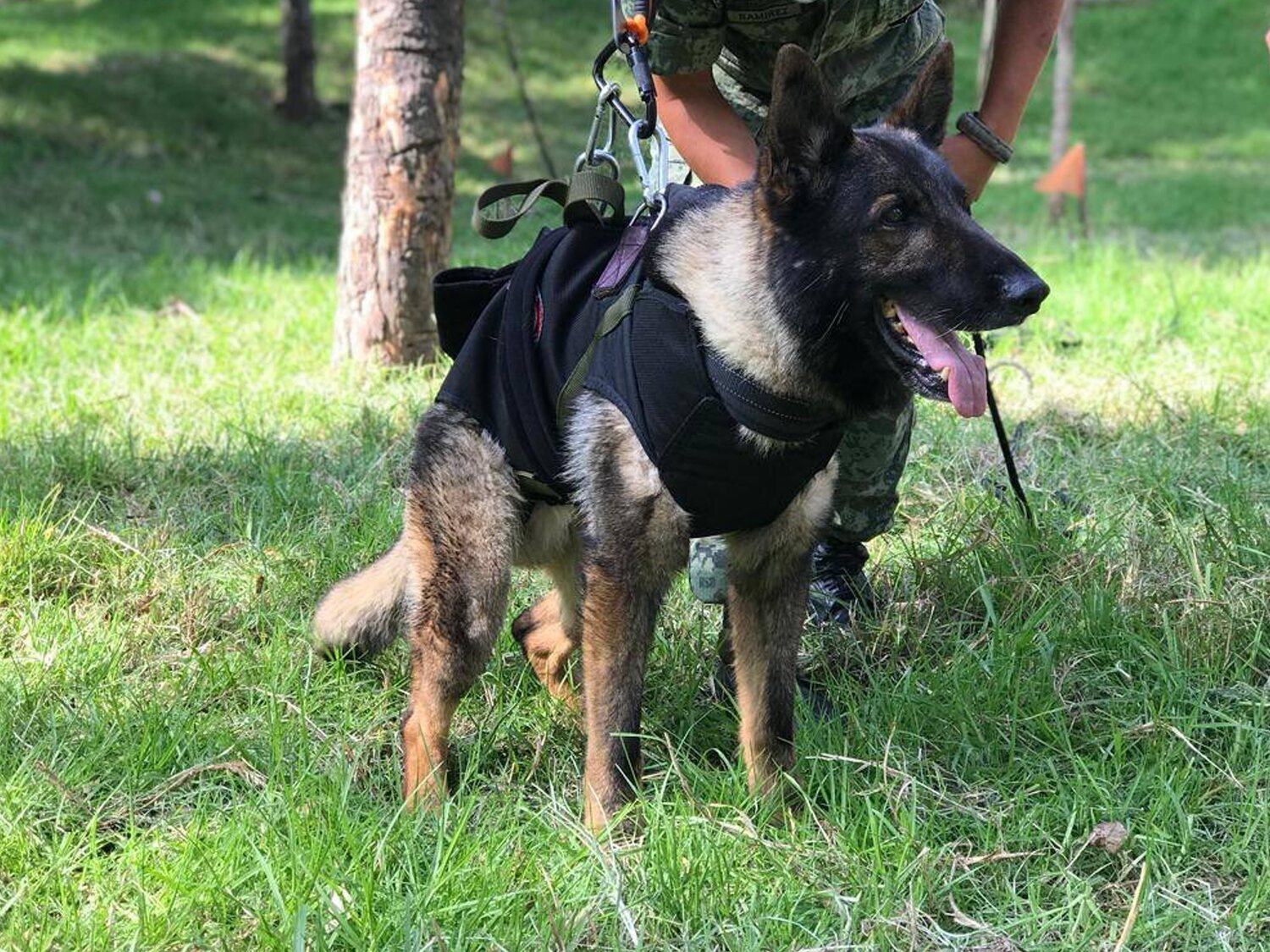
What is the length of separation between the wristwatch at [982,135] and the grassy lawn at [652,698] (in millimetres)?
1013

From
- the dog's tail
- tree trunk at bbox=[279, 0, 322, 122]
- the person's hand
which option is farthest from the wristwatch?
tree trunk at bbox=[279, 0, 322, 122]

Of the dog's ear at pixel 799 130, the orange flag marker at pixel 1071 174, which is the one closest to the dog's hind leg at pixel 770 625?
the dog's ear at pixel 799 130

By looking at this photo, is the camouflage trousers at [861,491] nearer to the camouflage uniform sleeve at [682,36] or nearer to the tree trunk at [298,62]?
the camouflage uniform sleeve at [682,36]

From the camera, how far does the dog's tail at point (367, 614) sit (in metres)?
3.14

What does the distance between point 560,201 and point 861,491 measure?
3.46ft

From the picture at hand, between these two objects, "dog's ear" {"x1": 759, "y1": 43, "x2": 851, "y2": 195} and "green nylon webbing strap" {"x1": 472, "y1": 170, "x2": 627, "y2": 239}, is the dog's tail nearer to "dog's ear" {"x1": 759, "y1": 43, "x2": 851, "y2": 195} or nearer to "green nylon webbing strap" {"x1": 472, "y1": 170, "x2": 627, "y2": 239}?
"green nylon webbing strap" {"x1": 472, "y1": 170, "x2": 627, "y2": 239}

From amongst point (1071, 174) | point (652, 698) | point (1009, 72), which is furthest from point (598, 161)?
point (1071, 174)

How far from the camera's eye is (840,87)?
3.33 metres

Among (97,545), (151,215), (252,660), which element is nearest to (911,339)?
(252,660)

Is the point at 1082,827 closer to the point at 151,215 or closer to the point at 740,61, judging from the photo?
the point at 740,61

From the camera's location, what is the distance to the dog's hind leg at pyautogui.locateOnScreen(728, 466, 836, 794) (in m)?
2.77

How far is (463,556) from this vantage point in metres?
2.91

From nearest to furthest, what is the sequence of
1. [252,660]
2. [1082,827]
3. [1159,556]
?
[1082,827]
[252,660]
[1159,556]

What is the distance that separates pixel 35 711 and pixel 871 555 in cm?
225
